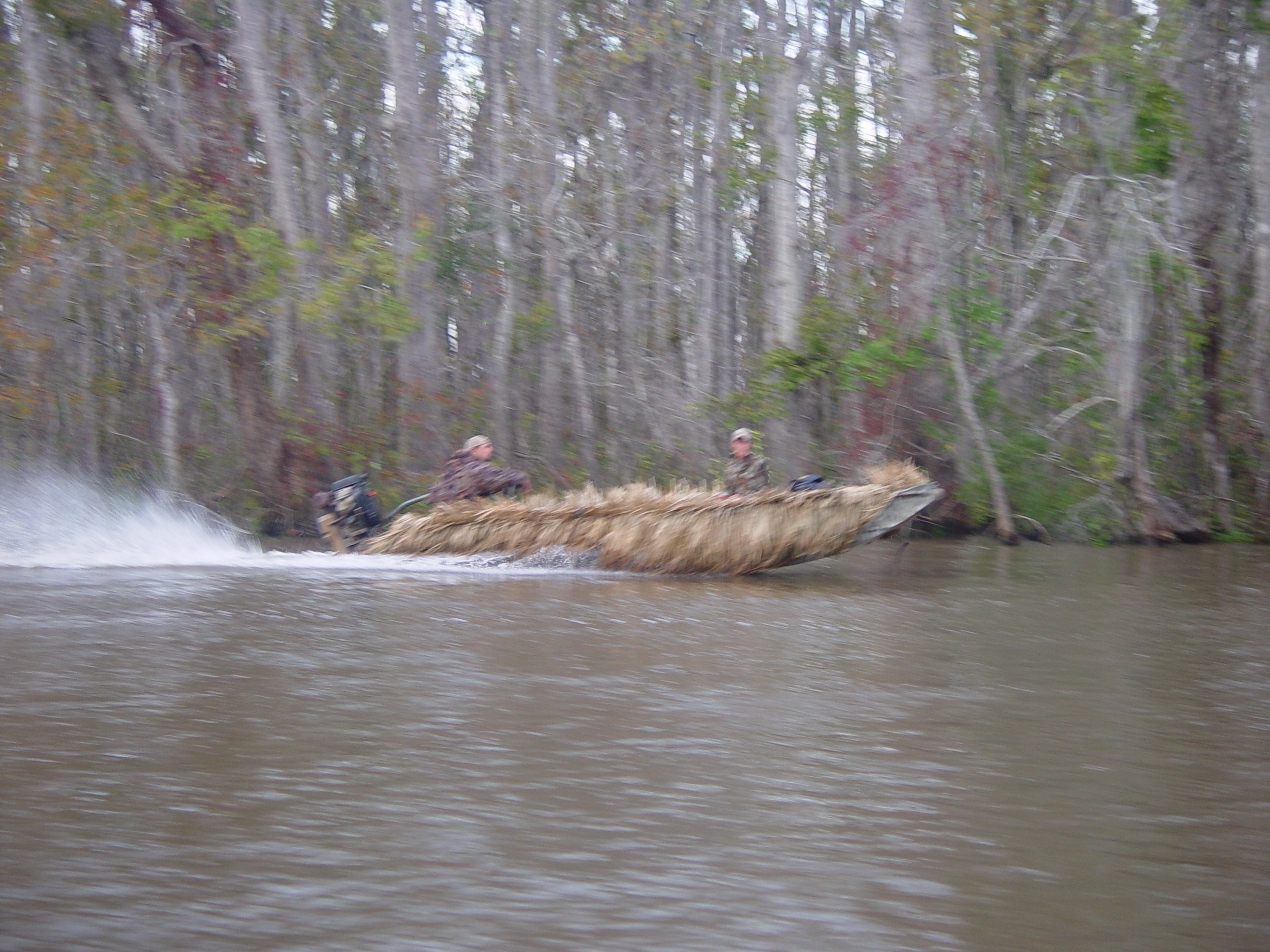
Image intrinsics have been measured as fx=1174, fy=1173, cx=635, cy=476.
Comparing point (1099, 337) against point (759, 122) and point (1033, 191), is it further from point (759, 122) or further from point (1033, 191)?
point (759, 122)

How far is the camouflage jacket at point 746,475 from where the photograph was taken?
1142cm

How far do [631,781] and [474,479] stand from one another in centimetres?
773

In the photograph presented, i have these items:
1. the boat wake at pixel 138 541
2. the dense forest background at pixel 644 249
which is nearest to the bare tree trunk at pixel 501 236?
the dense forest background at pixel 644 249

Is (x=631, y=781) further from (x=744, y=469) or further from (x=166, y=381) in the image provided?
(x=166, y=381)

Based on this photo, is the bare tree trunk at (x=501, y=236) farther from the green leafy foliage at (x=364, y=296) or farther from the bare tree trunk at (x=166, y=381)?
the bare tree trunk at (x=166, y=381)

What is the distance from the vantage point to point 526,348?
71.1 ft

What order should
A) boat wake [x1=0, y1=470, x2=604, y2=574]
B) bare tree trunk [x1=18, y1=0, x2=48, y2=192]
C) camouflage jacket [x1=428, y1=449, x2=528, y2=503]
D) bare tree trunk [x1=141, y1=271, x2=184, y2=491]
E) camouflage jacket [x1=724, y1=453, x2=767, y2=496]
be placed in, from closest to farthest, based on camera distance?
1. boat wake [x1=0, y1=470, x2=604, y2=574]
2. camouflage jacket [x1=724, y1=453, x2=767, y2=496]
3. camouflage jacket [x1=428, y1=449, x2=528, y2=503]
4. bare tree trunk [x1=18, y1=0, x2=48, y2=192]
5. bare tree trunk [x1=141, y1=271, x2=184, y2=491]

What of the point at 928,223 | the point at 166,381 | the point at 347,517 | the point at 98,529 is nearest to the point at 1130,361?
the point at 928,223

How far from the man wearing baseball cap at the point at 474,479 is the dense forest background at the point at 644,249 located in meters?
5.49

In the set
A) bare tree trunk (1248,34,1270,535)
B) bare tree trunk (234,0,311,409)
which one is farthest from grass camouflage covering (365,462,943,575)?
bare tree trunk (234,0,311,409)

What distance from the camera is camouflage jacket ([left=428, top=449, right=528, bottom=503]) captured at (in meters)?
11.6

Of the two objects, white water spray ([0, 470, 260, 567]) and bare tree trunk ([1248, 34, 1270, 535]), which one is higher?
bare tree trunk ([1248, 34, 1270, 535])

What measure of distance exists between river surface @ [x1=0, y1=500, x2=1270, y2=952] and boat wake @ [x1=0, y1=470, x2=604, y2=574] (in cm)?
284

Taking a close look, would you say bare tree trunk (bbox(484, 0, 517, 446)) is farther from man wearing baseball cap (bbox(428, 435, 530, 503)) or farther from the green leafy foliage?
man wearing baseball cap (bbox(428, 435, 530, 503))
